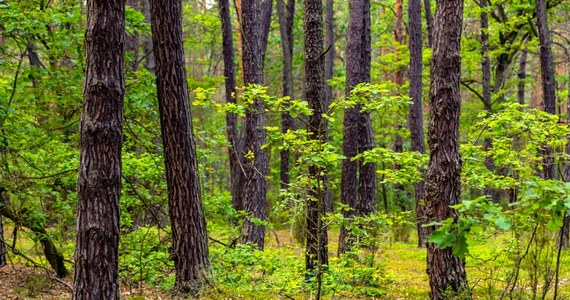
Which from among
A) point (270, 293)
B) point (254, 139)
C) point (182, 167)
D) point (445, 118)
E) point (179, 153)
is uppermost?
point (445, 118)

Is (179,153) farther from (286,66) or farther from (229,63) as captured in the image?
(286,66)

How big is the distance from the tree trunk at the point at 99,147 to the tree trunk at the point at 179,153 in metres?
1.33

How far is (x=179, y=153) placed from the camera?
5.56m

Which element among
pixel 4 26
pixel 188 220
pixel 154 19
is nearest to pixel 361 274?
pixel 188 220

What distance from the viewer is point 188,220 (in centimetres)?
560

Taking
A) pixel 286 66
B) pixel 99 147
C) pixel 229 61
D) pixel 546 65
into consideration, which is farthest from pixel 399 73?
pixel 99 147

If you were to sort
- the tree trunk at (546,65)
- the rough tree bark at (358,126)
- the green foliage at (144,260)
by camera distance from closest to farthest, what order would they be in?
the green foliage at (144,260), the rough tree bark at (358,126), the tree trunk at (546,65)

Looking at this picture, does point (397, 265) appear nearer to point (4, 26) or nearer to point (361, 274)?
point (361, 274)

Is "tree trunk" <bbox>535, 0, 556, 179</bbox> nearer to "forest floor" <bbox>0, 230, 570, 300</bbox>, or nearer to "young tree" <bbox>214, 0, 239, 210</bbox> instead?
"forest floor" <bbox>0, 230, 570, 300</bbox>

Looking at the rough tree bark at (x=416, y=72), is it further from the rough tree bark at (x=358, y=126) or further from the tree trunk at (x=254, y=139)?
the tree trunk at (x=254, y=139)

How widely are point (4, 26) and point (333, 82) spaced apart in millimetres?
9268

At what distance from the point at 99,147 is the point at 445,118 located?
3.60 metres

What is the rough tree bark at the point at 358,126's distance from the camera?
959 centimetres

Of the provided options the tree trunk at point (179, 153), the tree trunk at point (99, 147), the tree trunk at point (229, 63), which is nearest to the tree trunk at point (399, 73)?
the tree trunk at point (229, 63)
